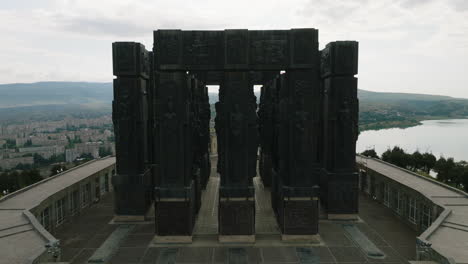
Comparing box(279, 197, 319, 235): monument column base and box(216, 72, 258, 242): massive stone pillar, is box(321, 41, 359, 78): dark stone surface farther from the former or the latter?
box(279, 197, 319, 235): monument column base

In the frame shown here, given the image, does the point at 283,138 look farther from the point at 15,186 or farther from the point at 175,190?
the point at 15,186

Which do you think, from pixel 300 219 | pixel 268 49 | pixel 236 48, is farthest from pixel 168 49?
pixel 300 219

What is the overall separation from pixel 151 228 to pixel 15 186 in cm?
2142

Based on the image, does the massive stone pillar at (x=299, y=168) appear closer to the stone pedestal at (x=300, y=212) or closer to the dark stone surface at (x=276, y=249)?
the stone pedestal at (x=300, y=212)

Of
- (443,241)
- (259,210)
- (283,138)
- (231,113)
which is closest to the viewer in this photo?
(443,241)

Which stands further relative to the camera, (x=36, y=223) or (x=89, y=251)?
(x=89, y=251)

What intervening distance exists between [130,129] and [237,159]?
621cm

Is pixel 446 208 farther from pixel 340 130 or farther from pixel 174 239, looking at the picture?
pixel 174 239

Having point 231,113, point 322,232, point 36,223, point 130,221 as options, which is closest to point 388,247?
point 322,232

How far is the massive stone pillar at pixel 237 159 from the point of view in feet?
46.3

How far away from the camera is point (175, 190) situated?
14.5 metres

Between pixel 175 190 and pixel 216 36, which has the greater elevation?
pixel 216 36

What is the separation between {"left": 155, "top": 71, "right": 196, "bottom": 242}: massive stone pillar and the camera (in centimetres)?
1426

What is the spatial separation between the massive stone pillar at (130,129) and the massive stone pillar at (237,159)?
5.08m
